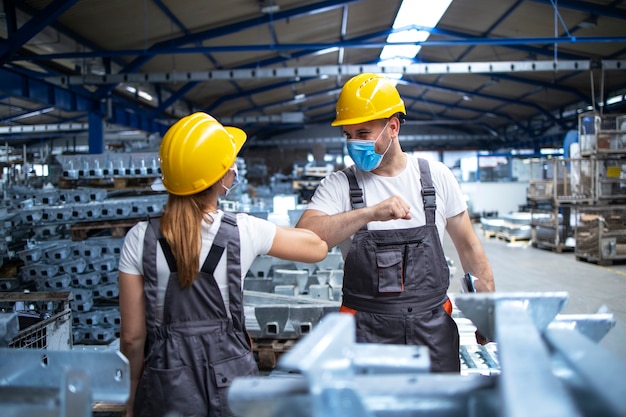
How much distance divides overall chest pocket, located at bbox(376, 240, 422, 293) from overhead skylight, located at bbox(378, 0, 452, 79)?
8.73 metres

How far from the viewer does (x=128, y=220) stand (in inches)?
207

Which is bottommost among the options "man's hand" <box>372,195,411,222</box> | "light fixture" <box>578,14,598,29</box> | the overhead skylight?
"man's hand" <box>372,195,411,222</box>

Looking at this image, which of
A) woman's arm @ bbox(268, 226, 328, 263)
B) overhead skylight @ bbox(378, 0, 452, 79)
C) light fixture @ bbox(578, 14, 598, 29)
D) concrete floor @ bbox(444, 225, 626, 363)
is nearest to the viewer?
woman's arm @ bbox(268, 226, 328, 263)

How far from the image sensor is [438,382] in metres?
0.86

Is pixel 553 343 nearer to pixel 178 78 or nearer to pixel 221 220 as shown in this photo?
pixel 221 220

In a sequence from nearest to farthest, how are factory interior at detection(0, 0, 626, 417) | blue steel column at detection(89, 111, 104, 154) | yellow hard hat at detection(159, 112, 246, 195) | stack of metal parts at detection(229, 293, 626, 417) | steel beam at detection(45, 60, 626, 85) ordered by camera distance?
stack of metal parts at detection(229, 293, 626, 417) < factory interior at detection(0, 0, 626, 417) < yellow hard hat at detection(159, 112, 246, 195) < steel beam at detection(45, 60, 626, 85) < blue steel column at detection(89, 111, 104, 154)

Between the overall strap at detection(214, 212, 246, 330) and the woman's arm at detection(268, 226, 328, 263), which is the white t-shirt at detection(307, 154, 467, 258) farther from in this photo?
the overall strap at detection(214, 212, 246, 330)

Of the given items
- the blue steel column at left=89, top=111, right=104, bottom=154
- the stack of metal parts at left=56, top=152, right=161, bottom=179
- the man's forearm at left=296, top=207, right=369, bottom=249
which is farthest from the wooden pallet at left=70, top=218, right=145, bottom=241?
the blue steel column at left=89, top=111, right=104, bottom=154

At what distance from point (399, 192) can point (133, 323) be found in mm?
1288

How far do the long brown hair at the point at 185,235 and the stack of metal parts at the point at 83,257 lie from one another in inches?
134

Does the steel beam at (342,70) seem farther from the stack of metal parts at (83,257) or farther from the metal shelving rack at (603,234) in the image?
the stack of metal parts at (83,257)

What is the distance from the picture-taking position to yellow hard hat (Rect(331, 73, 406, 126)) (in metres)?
2.29

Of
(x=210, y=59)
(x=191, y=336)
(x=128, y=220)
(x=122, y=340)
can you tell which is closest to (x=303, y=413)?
(x=191, y=336)

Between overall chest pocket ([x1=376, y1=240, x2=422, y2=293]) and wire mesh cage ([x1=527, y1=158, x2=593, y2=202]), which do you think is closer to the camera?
overall chest pocket ([x1=376, y1=240, x2=422, y2=293])
